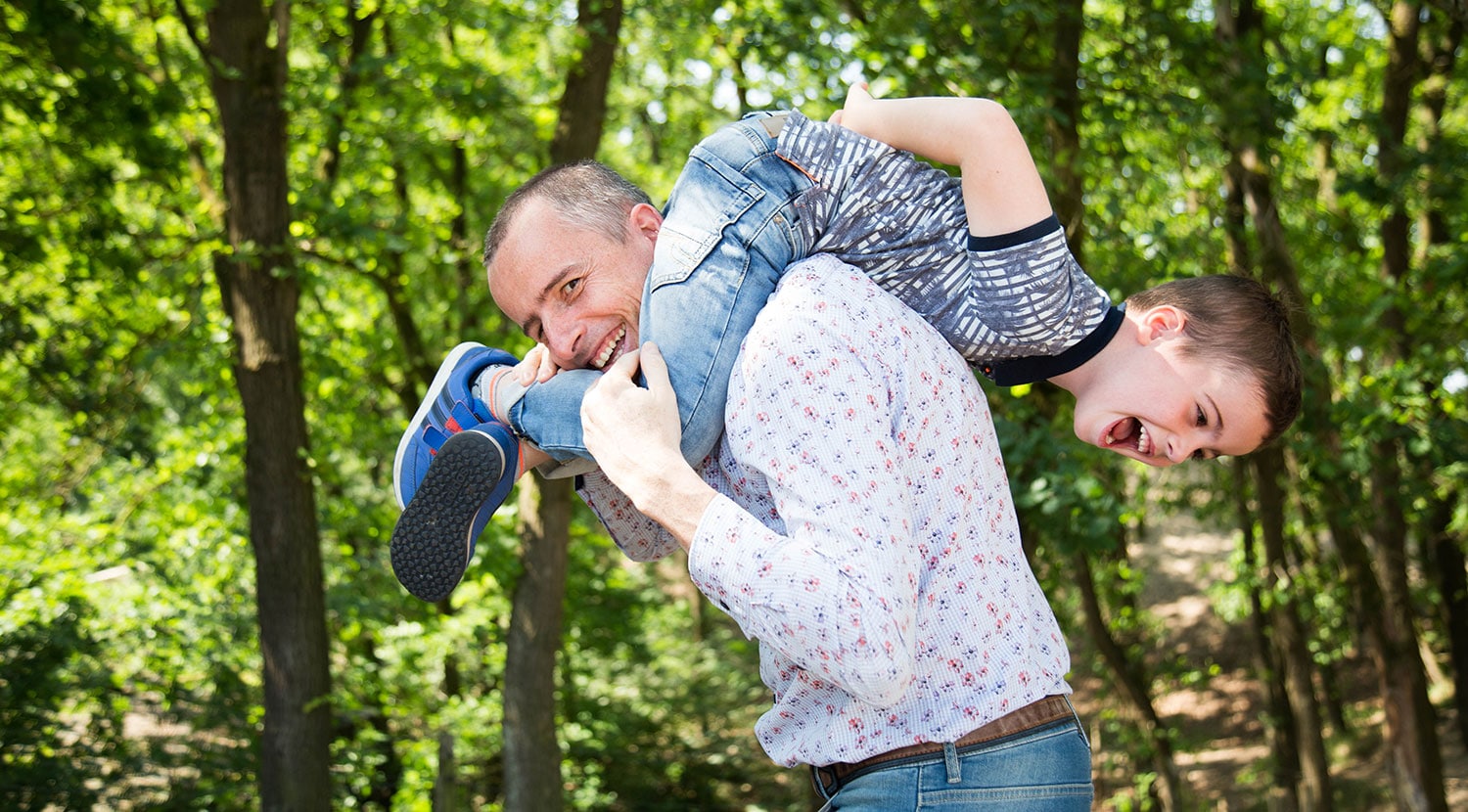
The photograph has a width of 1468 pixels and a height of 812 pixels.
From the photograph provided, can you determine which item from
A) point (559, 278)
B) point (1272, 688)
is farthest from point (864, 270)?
point (1272, 688)

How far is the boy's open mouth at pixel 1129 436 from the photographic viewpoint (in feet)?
6.18

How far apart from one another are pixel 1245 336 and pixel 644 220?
3.21 ft

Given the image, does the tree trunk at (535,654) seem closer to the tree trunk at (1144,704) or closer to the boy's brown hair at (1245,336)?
the tree trunk at (1144,704)

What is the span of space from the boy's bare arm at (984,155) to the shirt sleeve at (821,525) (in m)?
0.29

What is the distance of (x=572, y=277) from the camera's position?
1994 mm

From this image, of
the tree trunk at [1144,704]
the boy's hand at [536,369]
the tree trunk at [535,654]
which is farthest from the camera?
the tree trunk at [1144,704]

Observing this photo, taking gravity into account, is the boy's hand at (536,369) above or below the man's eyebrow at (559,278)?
below

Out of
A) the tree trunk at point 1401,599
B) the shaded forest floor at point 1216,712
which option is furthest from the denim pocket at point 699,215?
the shaded forest floor at point 1216,712

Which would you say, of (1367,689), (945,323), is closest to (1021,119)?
(945,323)

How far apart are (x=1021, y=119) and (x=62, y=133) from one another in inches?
241

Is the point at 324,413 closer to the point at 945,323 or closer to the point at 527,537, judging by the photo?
the point at 527,537

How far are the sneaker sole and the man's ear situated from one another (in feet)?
1.44

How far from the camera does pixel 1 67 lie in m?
7.19

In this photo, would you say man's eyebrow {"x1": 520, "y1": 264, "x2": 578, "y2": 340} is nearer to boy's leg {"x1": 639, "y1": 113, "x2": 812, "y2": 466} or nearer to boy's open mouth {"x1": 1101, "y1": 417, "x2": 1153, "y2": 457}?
boy's leg {"x1": 639, "y1": 113, "x2": 812, "y2": 466}
